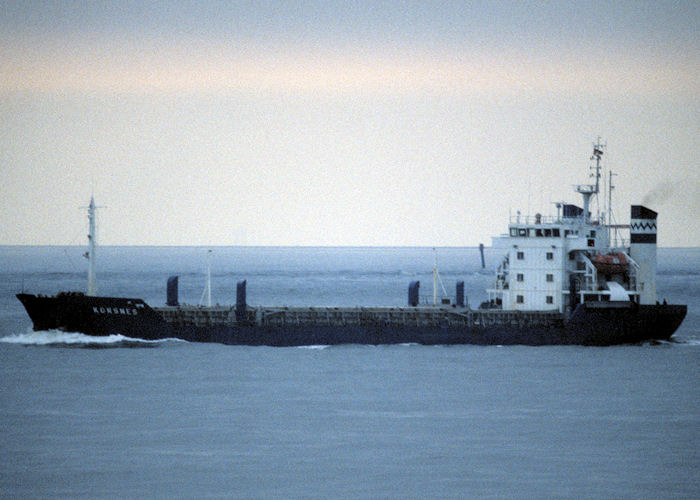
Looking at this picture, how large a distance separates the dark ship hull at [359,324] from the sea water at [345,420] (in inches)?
30.5

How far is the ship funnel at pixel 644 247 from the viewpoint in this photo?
5500cm

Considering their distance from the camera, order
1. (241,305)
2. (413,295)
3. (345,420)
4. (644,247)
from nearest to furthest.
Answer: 1. (345,420)
2. (241,305)
3. (644,247)
4. (413,295)

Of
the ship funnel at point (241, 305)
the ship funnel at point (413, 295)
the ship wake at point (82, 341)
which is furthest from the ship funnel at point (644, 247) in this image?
the ship wake at point (82, 341)

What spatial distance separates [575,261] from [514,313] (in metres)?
4.59

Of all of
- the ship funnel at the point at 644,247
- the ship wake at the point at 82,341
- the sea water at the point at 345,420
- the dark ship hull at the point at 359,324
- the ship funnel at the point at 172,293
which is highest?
the ship funnel at the point at 644,247

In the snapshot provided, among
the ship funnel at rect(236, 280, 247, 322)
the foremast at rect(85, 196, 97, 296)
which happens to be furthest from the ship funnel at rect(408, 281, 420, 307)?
the foremast at rect(85, 196, 97, 296)

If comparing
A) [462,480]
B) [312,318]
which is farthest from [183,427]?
[312,318]

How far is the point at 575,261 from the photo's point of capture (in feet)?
182

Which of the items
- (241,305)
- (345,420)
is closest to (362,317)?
(241,305)

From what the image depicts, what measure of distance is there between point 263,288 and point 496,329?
70.5 metres

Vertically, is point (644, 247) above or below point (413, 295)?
above

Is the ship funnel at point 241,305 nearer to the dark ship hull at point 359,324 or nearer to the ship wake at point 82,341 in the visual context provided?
the dark ship hull at point 359,324

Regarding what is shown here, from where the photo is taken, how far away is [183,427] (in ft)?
112

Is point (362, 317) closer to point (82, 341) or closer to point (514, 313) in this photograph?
point (514, 313)
